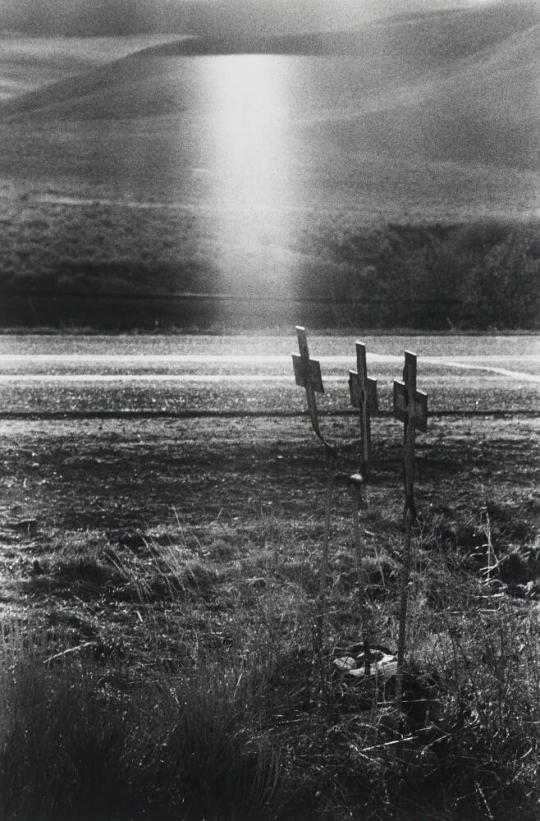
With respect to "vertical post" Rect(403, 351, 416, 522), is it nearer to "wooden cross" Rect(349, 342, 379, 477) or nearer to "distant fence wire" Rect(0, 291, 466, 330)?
"wooden cross" Rect(349, 342, 379, 477)

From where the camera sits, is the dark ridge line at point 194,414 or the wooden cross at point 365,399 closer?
the wooden cross at point 365,399

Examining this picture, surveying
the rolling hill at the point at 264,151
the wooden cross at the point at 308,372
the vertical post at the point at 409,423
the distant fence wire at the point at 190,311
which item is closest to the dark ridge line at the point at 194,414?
the wooden cross at the point at 308,372

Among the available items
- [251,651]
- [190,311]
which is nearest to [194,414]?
[251,651]

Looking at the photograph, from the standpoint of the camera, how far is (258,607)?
4.57 m

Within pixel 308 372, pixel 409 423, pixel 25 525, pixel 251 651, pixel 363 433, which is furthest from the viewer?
pixel 25 525

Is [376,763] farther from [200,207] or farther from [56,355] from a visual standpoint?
[200,207]

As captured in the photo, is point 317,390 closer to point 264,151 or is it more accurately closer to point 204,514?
point 204,514

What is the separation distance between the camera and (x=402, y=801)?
3.58 meters

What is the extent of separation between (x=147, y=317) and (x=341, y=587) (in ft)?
44.3

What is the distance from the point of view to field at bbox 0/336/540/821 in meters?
3.52

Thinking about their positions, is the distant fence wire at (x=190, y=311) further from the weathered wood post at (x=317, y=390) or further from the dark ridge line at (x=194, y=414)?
the weathered wood post at (x=317, y=390)

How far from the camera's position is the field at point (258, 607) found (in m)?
3.52

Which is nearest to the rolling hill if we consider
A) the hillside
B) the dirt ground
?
the hillside

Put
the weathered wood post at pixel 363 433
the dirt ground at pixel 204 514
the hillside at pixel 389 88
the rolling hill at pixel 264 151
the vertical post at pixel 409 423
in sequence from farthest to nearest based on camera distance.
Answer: the hillside at pixel 389 88, the rolling hill at pixel 264 151, the dirt ground at pixel 204 514, the weathered wood post at pixel 363 433, the vertical post at pixel 409 423
